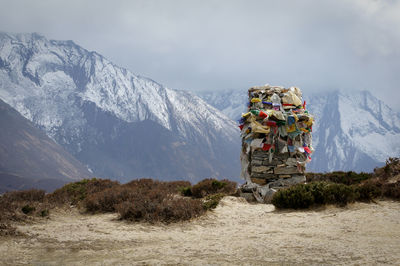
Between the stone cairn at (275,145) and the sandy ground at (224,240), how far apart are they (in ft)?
13.3

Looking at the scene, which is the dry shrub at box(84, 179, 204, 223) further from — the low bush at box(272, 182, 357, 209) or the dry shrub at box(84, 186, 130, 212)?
the low bush at box(272, 182, 357, 209)

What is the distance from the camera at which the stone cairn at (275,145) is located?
13.6 m

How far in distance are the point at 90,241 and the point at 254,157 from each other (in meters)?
8.34

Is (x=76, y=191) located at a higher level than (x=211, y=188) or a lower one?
lower

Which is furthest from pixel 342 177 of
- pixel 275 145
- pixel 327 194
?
pixel 327 194

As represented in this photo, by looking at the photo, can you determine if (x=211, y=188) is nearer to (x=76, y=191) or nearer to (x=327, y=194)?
(x=76, y=191)

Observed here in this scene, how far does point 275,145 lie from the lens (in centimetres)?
1369

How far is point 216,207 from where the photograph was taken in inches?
416

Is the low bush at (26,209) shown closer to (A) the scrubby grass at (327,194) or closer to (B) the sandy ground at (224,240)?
(B) the sandy ground at (224,240)

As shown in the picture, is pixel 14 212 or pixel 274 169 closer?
pixel 14 212

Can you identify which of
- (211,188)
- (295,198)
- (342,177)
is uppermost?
(342,177)

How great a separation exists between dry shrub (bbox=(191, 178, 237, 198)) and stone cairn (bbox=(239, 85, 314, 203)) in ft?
3.03

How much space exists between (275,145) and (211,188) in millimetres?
3060

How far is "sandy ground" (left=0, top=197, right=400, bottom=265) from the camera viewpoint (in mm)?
5398
